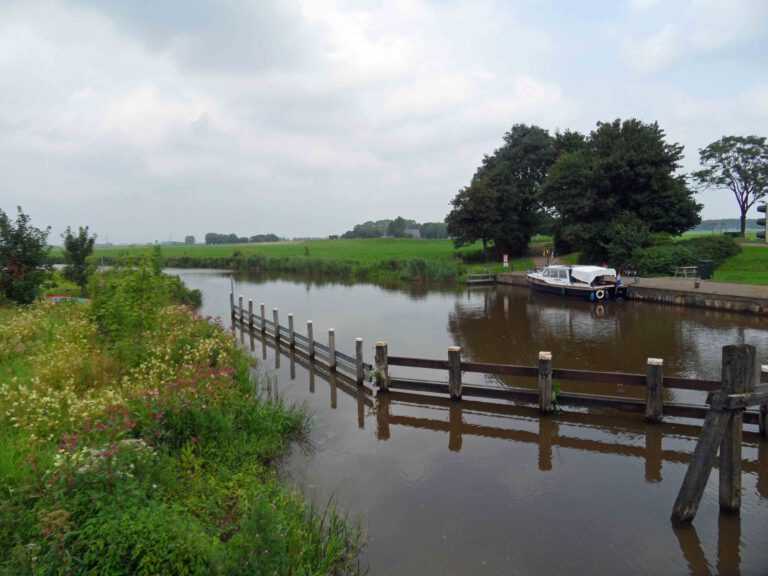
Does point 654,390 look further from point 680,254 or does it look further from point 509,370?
point 680,254

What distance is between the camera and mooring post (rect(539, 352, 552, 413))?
10.0 meters

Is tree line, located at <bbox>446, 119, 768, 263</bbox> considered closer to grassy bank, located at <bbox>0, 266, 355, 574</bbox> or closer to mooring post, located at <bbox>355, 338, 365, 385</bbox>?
mooring post, located at <bbox>355, 338, 365, 385</bbox>

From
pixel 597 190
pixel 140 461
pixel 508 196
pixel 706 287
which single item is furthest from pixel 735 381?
pixel 508 196

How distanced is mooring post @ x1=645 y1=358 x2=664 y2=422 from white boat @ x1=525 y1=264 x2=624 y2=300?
67.8 ft

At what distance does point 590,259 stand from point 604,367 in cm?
2986

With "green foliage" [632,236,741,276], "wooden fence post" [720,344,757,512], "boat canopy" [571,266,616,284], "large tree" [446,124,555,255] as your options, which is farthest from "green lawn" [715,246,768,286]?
"wooden fence post" [720,344,757,512]

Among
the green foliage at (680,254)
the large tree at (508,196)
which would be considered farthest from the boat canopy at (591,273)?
the large tree at (508,196)

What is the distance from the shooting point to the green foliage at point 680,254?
34.2m

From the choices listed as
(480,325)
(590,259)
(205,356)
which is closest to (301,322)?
(480,325)

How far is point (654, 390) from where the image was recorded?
9.55 m

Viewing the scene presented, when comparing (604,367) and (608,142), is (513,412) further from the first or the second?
(608,142)

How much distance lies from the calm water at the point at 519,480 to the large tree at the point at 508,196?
32.2 metres

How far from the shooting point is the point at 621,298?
29.8 m

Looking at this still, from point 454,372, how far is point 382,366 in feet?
6.04
